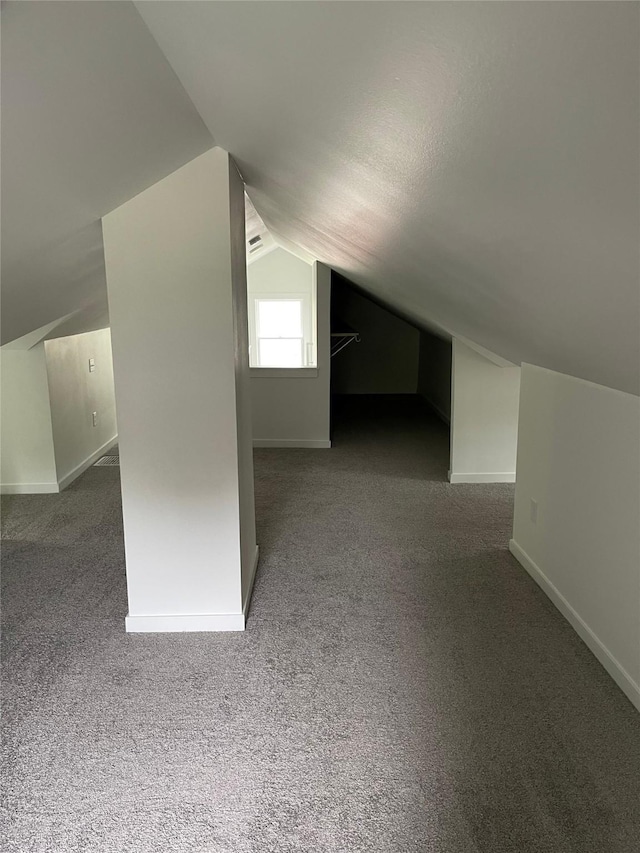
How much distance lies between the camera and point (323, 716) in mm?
2111

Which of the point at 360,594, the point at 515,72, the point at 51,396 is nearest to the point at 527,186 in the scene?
the point at 515,72

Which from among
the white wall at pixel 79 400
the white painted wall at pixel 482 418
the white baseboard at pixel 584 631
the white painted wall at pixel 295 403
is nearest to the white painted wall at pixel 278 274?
the white painted wall at pixel 295 403

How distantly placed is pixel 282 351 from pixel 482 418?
4.21 metres

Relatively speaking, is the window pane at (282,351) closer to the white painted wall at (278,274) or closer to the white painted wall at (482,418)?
the white painted wall at (278,274)

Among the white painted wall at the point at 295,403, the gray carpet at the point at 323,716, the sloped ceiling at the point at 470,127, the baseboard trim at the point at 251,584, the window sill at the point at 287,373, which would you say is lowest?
the gray carpet at the point at 323,716

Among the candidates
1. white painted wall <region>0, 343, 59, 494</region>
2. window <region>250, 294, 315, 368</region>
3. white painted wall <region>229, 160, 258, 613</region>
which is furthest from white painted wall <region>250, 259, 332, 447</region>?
white painted wall <region>229, 160, 258, 613</region>

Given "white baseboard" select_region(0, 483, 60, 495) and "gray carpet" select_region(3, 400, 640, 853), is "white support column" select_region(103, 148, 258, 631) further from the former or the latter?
"white baseboard" select_region(0, 483, 60, 495)

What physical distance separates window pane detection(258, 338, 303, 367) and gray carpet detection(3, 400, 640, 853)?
498cm

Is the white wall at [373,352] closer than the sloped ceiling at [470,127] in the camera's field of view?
No

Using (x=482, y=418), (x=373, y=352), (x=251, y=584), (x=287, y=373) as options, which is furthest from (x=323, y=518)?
(x=373, y=352)

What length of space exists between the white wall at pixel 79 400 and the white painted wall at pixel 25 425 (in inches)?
2.4

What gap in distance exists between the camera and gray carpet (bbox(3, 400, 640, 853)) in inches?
65.8

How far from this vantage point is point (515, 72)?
879 millimetres

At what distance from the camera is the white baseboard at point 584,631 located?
215 cm
